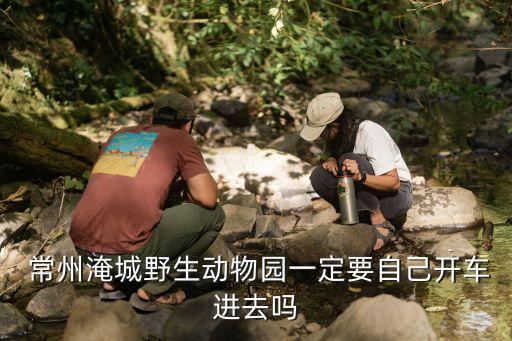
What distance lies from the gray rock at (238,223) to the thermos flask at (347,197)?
1.01 meters

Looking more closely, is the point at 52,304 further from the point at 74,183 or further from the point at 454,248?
the point at 454,248

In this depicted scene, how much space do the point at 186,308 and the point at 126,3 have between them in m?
6.63

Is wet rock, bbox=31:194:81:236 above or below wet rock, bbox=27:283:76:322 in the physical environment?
below

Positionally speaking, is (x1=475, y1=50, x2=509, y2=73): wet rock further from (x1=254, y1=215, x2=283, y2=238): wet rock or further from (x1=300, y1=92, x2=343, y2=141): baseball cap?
(x1=300, y1=92, x2=343, y2=141): baseball cap

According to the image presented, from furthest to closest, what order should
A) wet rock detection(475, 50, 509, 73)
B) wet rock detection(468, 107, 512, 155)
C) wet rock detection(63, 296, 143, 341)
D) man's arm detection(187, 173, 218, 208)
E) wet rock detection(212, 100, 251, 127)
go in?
1. wet rock detection(475, 50, 509, 73)
2. wet rock detection(212, 100, 251, 127)
3. wet rock detection(468, 107, 512, 155)
4. man's arm detection(187, 173, 218, 208)
5. wet rock detection(63, 296, 143, 341)

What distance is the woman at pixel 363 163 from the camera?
14.7 ft

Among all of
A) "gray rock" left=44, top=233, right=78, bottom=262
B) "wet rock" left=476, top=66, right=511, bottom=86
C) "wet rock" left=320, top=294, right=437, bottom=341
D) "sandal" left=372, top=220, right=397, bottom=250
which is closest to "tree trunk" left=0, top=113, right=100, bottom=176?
"gray rock" left=44, top=233, right=78, bottom=262

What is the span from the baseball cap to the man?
983 millimetres

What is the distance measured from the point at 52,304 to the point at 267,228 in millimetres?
1999

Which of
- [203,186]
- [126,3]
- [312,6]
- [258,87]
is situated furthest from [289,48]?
[203,186]

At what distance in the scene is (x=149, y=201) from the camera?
3.55m

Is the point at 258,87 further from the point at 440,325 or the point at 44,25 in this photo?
the point at 440,325

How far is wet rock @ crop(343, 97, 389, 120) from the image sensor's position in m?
9.58

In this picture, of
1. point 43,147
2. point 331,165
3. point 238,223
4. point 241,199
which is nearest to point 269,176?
point 241,199
